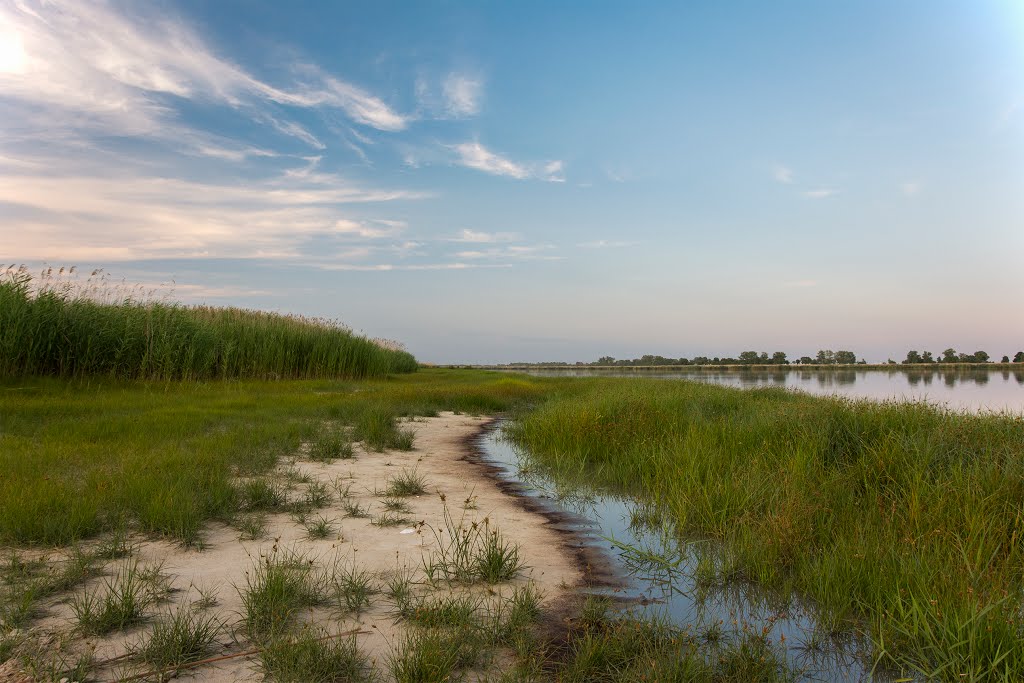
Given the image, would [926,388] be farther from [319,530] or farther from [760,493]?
[319,530]

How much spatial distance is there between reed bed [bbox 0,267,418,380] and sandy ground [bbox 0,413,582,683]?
31.6ft

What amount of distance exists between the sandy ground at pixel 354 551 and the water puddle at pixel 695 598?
17.5 inches

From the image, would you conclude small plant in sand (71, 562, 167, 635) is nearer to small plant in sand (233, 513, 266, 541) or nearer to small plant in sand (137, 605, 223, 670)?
small plant in sand (137, 605, 223, 670)

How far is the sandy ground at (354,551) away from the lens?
2969 mm

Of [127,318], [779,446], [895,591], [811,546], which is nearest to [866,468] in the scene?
[779,446]

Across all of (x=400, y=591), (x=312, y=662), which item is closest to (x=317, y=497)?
(x=400, y=591)

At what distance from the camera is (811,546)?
4.28 meters

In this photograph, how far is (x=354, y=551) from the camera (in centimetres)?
424

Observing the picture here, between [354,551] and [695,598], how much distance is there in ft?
7.97

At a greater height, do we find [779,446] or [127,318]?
[127,318]

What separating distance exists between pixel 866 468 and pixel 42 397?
1403 cm

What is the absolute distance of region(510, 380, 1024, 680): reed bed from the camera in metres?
2.94

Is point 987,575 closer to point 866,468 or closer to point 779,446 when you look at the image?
point 866,468

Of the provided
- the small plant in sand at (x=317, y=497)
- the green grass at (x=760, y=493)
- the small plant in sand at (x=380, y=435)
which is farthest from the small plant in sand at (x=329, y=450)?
the small plant in sand at (x=317, y=497)
